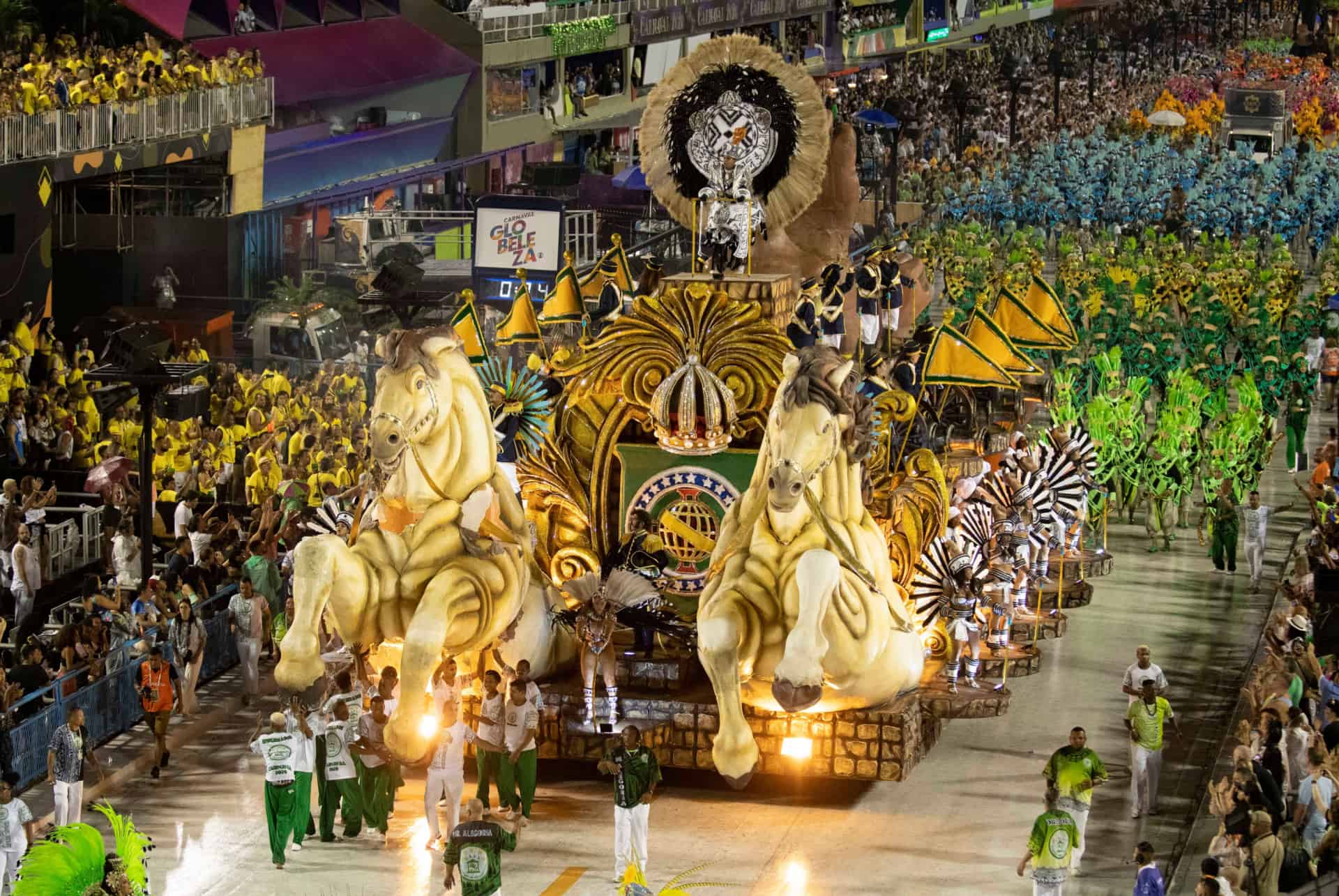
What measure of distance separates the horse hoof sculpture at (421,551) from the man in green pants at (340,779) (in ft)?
1.11

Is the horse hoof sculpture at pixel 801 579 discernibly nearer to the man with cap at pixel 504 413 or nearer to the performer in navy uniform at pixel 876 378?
the performer in navy uniform at pixel 876 378

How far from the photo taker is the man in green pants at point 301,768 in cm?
1770

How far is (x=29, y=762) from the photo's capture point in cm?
1897

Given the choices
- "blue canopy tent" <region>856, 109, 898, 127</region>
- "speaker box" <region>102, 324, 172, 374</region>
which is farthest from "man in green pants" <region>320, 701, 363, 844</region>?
"blue canopy tent" <region>856, 109, 898, 127</region>

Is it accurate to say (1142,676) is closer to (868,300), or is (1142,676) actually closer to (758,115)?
(758,115)

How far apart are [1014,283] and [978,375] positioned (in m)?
11.4

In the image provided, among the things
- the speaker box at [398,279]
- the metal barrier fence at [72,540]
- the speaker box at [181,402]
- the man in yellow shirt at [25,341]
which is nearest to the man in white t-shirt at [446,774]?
the speaker box at [398,279]

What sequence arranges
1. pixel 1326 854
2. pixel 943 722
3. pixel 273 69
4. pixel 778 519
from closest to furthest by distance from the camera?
pixel 1326 854 < pixel 778 519 < pixel 943 722 < pixel 273 69

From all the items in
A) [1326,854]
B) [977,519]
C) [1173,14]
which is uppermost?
[1173,14]

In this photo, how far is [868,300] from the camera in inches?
1137

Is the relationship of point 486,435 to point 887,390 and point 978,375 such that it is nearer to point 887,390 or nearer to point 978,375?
point 887,390

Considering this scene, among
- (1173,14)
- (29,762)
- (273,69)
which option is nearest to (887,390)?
(29,762)

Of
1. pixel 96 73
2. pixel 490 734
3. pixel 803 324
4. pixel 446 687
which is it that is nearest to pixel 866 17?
pixel 96 73

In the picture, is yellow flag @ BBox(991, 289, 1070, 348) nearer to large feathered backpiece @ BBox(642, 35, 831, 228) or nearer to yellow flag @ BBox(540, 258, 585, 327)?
yellow flag @ BBox(540, 258, 585, 327)
